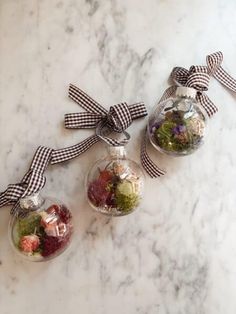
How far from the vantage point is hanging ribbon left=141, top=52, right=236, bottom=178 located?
3.32ft

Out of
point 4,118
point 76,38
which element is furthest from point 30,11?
point 4,118

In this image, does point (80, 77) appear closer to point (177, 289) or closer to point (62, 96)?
point (62, 96)

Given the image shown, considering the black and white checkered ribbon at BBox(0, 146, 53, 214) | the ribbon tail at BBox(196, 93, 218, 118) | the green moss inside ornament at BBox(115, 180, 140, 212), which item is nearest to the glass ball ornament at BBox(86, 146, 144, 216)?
the green moss inside ornament at BBox(115, 180, 140, 212)

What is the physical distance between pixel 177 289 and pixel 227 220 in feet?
0.65

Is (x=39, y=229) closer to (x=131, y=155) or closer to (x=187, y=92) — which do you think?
(x=131, y=155)

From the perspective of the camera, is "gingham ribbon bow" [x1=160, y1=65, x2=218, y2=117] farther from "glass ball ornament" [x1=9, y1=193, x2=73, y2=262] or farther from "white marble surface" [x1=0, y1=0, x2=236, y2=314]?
"glass ball ornament" [x1=9, y1=193, x2=73, y2=262]

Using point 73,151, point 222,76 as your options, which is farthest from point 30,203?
point 222,76

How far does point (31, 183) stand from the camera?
94 cm

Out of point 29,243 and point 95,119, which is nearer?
point 29,243

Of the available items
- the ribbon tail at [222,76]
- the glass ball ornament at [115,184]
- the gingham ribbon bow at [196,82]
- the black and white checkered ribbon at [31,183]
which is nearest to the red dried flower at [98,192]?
the glass ball ornament at [115,184]

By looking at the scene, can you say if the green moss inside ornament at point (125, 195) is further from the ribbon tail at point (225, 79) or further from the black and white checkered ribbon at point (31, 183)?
the ribbon tail at point (225, 79)

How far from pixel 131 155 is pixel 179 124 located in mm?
147

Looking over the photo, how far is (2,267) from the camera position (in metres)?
0.99

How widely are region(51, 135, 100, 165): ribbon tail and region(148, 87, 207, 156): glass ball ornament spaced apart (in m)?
0.13
